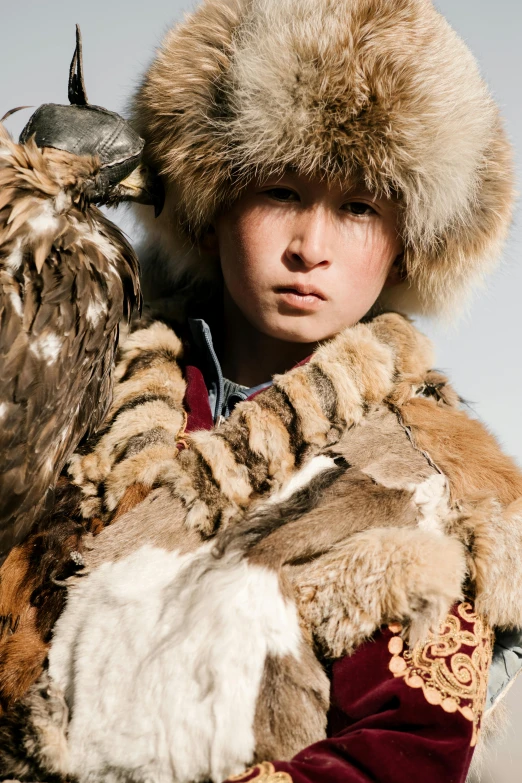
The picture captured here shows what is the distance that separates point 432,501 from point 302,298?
0.52m

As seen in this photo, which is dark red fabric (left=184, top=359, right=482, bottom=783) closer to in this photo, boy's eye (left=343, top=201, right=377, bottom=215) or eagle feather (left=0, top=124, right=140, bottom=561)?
eagle feather (left=0, top=124, right=140, bottom=561)

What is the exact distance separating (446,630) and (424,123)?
99cm

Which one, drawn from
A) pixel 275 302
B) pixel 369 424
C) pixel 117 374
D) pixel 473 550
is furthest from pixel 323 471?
pixel 117 374

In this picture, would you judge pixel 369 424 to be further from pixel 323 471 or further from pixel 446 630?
pixel 446 630

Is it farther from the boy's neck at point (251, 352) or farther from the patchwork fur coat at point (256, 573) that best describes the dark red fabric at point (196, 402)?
the boy's neck at point (251, 352)

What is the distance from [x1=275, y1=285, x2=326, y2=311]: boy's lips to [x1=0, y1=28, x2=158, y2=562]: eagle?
367 mm

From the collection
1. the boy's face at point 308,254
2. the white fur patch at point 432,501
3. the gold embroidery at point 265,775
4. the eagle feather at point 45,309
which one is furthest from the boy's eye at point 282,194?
the gold embroidery at point 265,775

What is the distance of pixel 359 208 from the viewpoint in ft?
5.43

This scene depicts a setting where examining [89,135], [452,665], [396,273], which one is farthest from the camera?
[396,273]

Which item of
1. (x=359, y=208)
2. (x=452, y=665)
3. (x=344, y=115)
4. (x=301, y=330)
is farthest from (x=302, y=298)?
(x=452, y=665)

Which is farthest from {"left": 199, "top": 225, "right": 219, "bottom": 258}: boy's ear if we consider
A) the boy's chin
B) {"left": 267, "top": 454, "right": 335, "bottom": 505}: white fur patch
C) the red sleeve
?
the red sleeve

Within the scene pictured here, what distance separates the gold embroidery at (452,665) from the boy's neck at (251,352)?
30.7 inches

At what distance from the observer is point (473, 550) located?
4.26 ft

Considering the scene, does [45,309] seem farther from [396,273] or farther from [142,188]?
[396,273]
